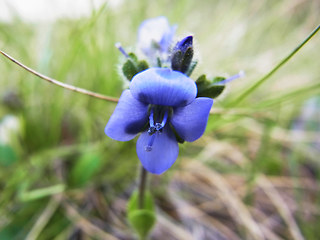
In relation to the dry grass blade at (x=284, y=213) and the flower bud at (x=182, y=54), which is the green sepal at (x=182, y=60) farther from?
the dry grass blade at (x=284, y=213)

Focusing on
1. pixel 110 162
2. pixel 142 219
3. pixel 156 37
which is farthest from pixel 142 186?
pixel 110 162

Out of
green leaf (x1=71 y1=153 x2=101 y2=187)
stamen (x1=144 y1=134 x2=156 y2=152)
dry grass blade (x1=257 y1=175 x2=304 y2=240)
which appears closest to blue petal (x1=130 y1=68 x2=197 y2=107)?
stamen (x1=144 y1=134 x2=156 y2=152)

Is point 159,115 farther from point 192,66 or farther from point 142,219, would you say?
point 142,219

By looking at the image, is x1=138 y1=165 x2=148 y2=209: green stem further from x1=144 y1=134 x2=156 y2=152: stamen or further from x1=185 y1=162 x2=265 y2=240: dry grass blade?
x1=185 y1=162 x2=265 y2=240: dry grass blade

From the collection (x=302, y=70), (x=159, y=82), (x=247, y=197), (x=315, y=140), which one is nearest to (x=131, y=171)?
(x=247, y=197)

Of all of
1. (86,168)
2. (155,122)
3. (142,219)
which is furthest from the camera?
(86,168)

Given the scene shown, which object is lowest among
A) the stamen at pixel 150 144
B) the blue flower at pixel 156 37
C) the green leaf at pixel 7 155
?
the green leaf at pixel 7 155

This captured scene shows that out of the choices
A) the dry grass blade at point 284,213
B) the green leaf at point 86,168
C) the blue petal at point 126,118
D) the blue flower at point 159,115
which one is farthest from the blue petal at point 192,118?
the dry grass blade at point 284,213

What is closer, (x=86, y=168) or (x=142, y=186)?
(x=142, y=186)
